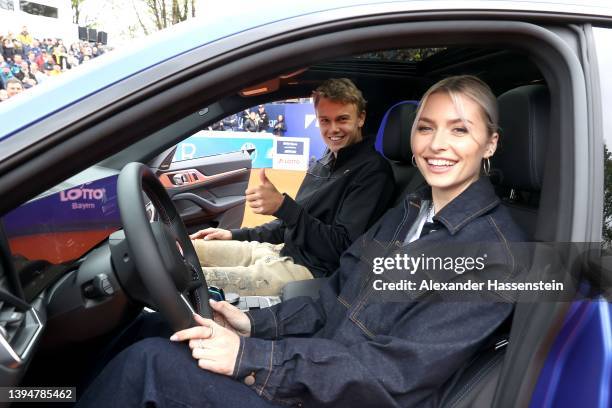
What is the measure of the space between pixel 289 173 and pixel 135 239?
8.46 metres

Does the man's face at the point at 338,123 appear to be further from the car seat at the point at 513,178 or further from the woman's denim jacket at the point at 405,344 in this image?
the woman's denim jacket at the point at 405,344

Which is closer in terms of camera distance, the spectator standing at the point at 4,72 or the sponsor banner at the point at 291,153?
the spectator standing at the point at 4,72

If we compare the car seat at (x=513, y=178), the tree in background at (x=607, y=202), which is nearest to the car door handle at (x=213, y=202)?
the car seat at (x=513, y=178)

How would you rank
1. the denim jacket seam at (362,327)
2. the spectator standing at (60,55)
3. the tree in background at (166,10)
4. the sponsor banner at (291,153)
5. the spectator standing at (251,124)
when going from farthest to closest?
the tree in background at (166,10)
the spectator standing at (60,55)
the sponsor banner at (291,153)
the spectator standing at (251,124)
the denim jacket seam at (362,327)

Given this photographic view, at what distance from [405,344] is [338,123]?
4.95 ft

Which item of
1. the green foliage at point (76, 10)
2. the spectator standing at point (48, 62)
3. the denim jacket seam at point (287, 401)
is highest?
the green foliage at point (76, 10)

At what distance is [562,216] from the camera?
998mm

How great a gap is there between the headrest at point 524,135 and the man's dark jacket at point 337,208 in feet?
2.85

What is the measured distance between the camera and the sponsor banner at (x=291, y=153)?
1005 cm

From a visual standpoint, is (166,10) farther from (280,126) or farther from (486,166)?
(486,166)

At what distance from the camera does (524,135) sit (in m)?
1.19

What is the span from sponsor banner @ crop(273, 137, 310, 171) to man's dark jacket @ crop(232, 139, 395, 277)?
299 inches

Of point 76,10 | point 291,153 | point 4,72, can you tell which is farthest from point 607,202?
point 76,10

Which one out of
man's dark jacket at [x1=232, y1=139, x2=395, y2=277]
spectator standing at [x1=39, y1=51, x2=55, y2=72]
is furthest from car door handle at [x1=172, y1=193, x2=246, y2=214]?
spectator standing at [x1=39, y1=51, x2=55, y2=72]
